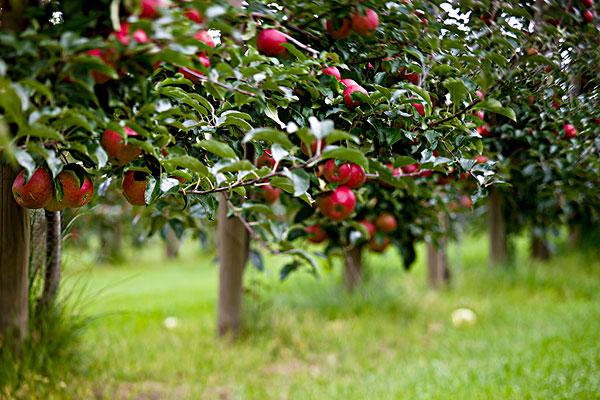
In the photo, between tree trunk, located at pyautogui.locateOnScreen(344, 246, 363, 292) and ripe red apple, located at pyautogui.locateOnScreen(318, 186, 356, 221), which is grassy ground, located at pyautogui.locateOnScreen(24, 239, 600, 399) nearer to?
tree trunk, located at pyautogui.locateOnScreen(344, 246, 363, 292)

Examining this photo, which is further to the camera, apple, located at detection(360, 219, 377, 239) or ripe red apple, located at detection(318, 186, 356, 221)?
apple, located at detection(360, 219, 377, 239)

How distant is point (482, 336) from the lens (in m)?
3.33

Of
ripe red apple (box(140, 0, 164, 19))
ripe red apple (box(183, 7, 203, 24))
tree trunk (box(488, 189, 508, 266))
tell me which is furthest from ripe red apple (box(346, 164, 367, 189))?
tree trunk (box(488, 189, 508, 266))

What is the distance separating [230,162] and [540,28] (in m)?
1.10

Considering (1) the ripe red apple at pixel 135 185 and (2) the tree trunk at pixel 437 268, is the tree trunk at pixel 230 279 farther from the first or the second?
(2) the tree trunk at pixel 437 268

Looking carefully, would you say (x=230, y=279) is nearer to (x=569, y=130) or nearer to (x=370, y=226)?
(x=370, y=226)

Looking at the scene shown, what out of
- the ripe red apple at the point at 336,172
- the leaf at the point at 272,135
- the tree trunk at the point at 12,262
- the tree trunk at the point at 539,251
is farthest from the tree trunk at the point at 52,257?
the tree trunk at the point at 539,251

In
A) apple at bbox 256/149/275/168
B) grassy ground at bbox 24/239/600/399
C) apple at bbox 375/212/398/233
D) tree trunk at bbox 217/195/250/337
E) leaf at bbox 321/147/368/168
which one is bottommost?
grassy ground at bbox 24/239/600/399

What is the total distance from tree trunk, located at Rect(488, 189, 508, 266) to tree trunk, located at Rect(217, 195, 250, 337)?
8.36ft

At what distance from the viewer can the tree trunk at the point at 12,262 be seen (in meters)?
1.85

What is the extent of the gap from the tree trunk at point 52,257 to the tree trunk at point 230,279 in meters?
1.06

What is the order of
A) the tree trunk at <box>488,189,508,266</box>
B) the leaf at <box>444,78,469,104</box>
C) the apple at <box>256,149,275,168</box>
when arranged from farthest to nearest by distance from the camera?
the tree trunk at <box>488,189,508,266</box> → the apple at <box>256,149,275,168</box> → the leaf at <box>444,78,469,104</box>

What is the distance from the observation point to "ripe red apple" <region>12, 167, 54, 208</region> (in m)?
1.15

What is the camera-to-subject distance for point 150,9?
0.92m
